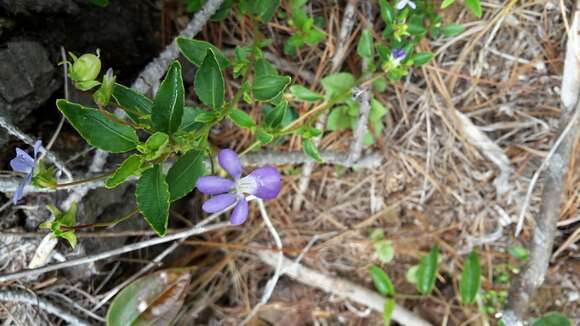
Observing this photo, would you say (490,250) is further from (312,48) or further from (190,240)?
(190,240)

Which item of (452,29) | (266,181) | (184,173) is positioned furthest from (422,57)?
(184,173)

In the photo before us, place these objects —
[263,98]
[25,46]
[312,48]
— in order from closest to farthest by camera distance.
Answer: [263,98]
[25,46]
[312,48]

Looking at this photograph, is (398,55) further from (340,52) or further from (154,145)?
(154,145)

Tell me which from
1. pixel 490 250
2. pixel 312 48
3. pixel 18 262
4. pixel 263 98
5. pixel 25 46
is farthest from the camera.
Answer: pixel 490 250

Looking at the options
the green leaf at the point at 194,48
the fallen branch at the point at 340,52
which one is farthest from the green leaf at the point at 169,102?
the fallen branch at the point at 340,52

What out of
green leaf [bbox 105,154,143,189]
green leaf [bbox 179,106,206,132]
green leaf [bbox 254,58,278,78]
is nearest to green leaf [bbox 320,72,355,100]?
green leaf [bbox 254,58,278,78]

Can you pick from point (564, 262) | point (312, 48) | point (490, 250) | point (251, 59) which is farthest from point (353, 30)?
point (564, 262)

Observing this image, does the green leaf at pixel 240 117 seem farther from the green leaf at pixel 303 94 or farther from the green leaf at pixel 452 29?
the green leaf at pixel 452 29
